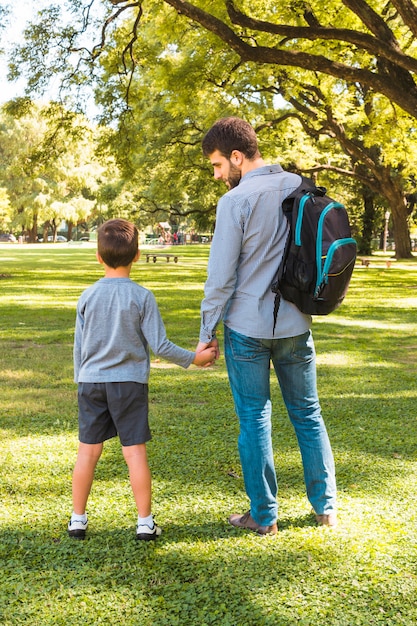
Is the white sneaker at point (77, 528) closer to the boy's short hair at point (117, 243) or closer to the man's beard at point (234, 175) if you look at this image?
the boy's short hair at point (117, 243)

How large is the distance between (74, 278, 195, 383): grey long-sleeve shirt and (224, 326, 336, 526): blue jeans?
354mm

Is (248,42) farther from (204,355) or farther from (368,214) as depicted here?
(368,214)

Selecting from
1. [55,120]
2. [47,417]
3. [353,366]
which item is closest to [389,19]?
[55,120]

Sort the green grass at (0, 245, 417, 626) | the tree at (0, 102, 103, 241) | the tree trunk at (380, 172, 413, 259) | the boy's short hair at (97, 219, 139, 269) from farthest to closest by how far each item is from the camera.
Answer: the tree at (0, 102, 103, 241), the tree trunk at (380, 172, 413, 259), the boy's short hair at (97, 219, 139, 269), the green grass at (0, 245, 417, 626)

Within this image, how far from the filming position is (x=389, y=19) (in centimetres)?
2297

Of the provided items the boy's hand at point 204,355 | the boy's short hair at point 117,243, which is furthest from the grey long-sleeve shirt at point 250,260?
the boy's short hair at point 117,243

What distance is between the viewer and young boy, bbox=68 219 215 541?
354 cm

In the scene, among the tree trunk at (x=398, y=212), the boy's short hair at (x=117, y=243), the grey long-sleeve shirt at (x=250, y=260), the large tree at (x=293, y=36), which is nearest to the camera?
the grey long-sleeve shirt at (x=250, y=260)

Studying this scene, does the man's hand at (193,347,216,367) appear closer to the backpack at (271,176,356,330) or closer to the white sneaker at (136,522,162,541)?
the backpack at (271,176,356,330)

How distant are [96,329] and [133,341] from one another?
0.19 metres

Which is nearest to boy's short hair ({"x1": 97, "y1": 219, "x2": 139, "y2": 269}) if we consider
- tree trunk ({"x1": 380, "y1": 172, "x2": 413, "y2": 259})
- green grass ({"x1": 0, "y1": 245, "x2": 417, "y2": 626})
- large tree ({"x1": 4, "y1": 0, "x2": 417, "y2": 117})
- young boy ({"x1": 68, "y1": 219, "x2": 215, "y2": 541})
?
young boy ({"x1": 68, "y1": 219, "x2": 215, "y2": 541})

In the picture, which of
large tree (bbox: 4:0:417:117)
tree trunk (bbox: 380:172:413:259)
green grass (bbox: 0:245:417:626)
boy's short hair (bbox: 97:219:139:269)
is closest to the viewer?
green grass (bbox: 0:245:417:626)

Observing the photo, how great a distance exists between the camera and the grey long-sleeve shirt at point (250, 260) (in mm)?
3484

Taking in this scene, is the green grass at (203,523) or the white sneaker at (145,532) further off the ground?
the white sneaker at (145,532)
